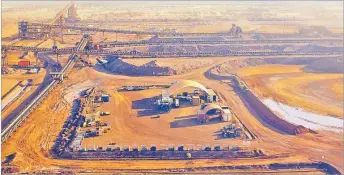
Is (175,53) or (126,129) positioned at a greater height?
(175,53)

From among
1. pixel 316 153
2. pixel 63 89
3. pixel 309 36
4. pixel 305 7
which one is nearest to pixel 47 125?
pixel 63 89

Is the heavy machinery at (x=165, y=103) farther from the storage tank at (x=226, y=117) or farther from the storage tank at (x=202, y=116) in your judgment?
the storage tank at (x=226, y=117)

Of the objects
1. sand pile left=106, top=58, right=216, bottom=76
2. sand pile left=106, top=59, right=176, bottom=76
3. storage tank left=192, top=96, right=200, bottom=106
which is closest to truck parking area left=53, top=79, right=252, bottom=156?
storage tank left=192, top=96, right=200, bottom=106

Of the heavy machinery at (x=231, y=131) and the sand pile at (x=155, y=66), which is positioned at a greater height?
the sand pile at (x=155, y=66)

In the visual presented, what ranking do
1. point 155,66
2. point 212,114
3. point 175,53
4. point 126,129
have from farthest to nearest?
1. point 175,53
2. point 155,66
3. point 212,114
4. point 126,129

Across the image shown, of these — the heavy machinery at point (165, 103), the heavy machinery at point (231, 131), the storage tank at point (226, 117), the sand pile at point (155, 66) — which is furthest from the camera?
the sand pile at point (155, 66)

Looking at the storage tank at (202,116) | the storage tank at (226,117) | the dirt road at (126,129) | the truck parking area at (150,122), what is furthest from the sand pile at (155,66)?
the storage tank at (226,117)

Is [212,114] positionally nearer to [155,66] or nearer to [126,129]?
[126,129]

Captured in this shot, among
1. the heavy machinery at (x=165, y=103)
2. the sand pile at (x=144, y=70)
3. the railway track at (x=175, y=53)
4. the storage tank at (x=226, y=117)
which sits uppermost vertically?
the railway track at (x=175, y=53)

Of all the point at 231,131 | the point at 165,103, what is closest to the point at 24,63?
the point at 165,103

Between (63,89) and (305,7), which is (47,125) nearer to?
(63,89)
